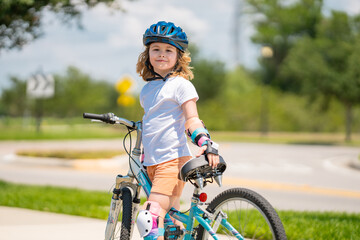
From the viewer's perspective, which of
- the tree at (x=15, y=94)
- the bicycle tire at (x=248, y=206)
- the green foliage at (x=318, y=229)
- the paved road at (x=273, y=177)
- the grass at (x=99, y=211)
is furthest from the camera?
the tree at (x=15, y=94)

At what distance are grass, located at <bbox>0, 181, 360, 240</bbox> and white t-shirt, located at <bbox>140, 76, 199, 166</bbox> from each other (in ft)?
7.81

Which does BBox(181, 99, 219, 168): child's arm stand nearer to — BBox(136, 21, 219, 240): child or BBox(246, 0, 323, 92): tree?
BBox(136, 21, 219, 240): child

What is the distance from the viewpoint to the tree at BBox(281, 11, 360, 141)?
95.3 ft

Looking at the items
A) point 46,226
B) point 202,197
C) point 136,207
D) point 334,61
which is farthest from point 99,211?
point 334,61

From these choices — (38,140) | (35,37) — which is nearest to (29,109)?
(38,140)

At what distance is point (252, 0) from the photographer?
59188 mm

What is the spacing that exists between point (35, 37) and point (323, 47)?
26.2 m

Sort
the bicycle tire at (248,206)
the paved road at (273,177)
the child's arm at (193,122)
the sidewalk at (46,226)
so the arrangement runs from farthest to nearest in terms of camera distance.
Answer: the paved road at (273,177)
the sidewalk at (46,226)
the child's arm at (193,122)
the bicycle tire at (248,206)

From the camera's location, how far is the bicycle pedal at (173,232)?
9.56 feet

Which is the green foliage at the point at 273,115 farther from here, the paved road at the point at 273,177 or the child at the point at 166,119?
the child at the point at 166,119

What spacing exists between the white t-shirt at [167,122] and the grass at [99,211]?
2.38 metres

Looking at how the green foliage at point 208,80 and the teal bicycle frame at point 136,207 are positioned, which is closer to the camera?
the teal bicycle frame at point 136,207

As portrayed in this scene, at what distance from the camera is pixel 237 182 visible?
444 inches

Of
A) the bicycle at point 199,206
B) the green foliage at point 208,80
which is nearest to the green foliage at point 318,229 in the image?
the bicycle at point 199,206
